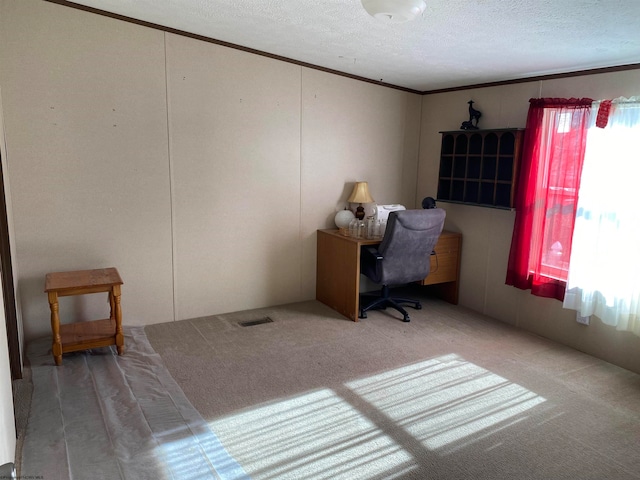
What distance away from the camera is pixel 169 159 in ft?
11.8

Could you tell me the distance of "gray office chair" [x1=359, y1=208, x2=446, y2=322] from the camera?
366 centimetres

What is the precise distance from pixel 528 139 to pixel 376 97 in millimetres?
1611

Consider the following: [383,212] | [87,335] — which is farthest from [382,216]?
[87,335]

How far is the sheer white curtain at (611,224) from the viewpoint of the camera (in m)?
3.00

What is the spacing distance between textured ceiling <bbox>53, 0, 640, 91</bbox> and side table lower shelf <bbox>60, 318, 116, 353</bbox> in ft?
7.40

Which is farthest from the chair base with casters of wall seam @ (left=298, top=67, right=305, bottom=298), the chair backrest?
wall seam @ (left=298, top=67, right=305, bottom=298)

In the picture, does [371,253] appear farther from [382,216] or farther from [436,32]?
[436,32]

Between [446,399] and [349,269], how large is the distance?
1514 mm

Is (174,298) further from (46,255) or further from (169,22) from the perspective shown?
(169,22)

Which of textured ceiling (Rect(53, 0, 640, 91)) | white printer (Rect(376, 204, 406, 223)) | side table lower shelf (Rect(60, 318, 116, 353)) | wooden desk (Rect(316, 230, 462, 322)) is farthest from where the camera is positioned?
white printer (Rect(376, 204, 406, 223))

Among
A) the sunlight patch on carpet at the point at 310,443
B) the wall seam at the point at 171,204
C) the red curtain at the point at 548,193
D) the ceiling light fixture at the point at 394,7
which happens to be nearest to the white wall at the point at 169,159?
the wall seam at the point at 171,204

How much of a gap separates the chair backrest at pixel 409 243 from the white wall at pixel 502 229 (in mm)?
621

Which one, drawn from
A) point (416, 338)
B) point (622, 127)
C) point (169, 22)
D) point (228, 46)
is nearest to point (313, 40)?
point (228, 46)

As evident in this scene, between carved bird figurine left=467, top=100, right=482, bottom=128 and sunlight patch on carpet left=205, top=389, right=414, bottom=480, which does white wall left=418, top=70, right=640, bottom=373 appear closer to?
carved bird figurine left=467, top=100, right=482, bottom=128
